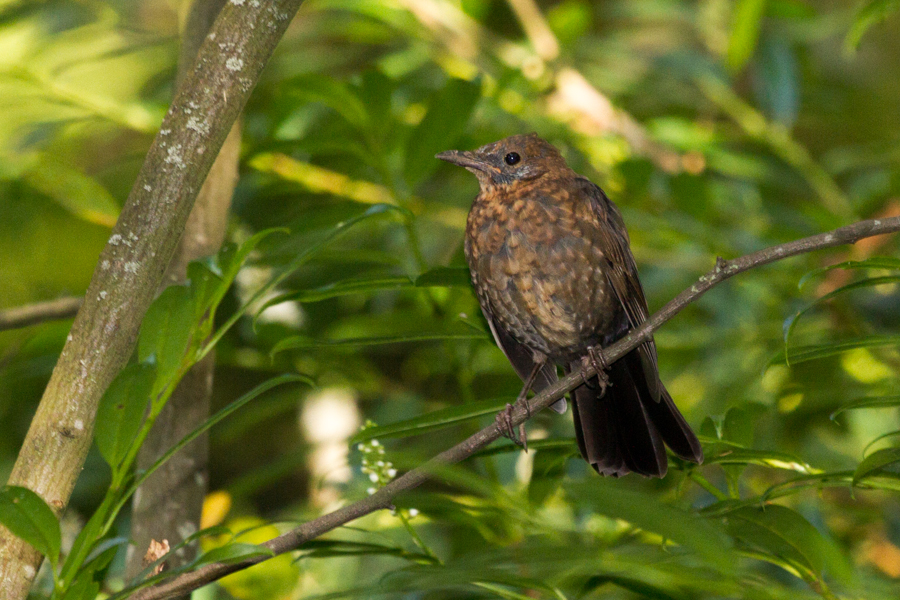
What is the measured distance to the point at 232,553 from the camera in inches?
54.7

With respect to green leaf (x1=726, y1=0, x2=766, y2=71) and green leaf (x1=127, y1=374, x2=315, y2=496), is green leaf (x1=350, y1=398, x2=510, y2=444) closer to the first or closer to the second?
green leaf (x1=127, y1=374, x2=315, y2=496)

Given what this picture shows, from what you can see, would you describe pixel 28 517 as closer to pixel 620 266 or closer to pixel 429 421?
pixel 429 421

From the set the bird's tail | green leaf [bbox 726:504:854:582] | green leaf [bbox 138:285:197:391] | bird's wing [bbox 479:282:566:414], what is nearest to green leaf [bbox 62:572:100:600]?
green leaf [bbox 138:285:197:391]

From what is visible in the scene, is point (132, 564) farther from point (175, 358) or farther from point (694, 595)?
point (694, 595)

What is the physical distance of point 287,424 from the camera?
14.0 ft

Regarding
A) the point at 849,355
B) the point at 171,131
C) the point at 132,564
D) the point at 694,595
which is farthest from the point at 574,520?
the point at 171,131

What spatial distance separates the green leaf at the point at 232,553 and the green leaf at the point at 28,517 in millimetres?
221

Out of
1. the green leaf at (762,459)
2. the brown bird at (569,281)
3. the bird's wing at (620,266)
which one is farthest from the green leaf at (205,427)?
the bird's wing at (620,266)

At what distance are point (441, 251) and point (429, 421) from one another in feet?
7.75

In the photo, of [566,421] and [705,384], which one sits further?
[705,384]

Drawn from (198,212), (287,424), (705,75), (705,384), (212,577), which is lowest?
(212,577)

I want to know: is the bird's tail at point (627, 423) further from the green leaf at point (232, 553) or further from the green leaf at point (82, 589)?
the green leaf at point (82, 589)

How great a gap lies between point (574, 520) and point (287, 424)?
6.08 ft

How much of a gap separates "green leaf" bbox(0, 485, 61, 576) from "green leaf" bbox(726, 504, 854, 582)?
1078 mm
